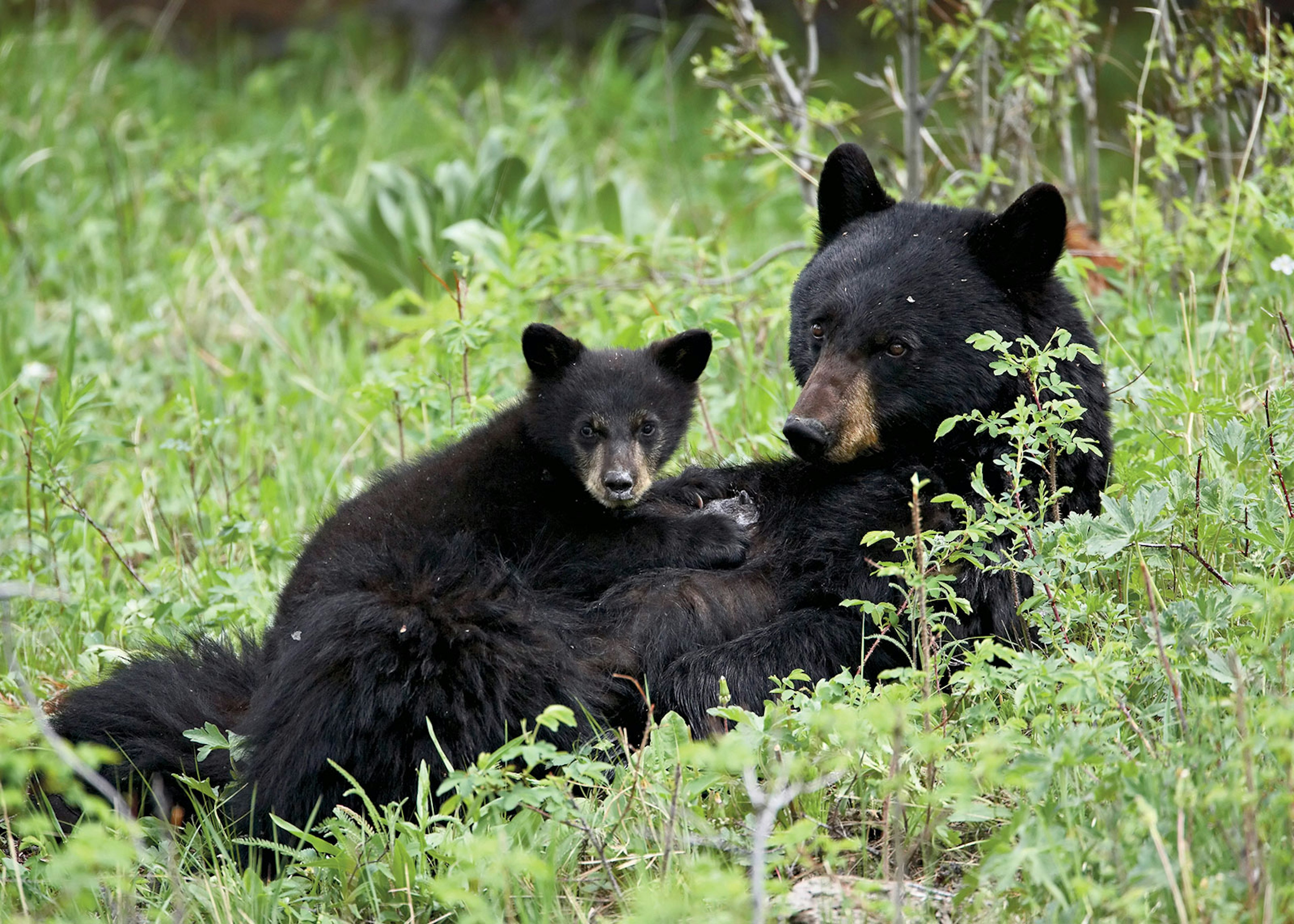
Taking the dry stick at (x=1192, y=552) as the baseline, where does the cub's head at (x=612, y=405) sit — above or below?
above

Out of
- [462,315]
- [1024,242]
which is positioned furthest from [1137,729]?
[462,315]

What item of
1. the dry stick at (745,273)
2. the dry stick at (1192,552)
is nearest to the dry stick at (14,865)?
the dry stick at (1192,552)

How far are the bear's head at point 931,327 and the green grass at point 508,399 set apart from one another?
0.48 meters

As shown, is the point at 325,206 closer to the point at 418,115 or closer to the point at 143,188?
the point at 143,188

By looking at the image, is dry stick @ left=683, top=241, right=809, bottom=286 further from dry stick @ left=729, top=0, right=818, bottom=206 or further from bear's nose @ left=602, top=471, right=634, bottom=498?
bear's nose @ left=602, top=471, right=634, bottom=498

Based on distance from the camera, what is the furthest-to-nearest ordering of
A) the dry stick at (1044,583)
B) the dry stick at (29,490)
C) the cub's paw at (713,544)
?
the dry stick at (29,490) → the cub's paw at (713,544) → the dry stick at (1044,583)

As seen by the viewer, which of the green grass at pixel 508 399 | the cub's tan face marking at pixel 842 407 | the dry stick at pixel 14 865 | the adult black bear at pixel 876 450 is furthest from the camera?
the cub's tan face marking at pixel 842 407

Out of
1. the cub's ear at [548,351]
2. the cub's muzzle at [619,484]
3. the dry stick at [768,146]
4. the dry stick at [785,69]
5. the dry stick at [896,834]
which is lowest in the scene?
the dry stick at [896,834]

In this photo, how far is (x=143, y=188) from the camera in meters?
7.89

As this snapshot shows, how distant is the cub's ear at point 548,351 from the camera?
374 centimetres

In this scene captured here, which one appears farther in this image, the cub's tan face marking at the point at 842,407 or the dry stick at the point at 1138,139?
the dry stick at the point at 1138,139

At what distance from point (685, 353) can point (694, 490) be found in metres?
0.46

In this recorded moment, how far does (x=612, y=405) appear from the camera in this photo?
12.3 feet

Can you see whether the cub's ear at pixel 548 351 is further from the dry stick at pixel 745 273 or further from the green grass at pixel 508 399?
the dry stick at pixel 745 273
